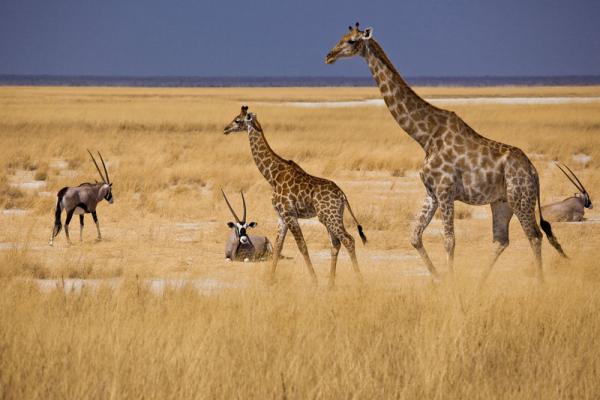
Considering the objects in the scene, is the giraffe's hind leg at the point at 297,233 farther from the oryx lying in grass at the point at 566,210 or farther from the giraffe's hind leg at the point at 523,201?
the oryx lying in grass at the point at 566,210

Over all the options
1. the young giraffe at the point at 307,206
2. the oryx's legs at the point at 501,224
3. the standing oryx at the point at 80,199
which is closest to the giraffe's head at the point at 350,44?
the young giraffe at the point at 307,206

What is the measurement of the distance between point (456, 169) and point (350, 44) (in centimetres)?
156

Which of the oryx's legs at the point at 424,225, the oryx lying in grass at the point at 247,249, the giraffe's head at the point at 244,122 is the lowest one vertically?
the oryx lying in grass at the point at 247,249

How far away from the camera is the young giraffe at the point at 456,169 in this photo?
9.36m

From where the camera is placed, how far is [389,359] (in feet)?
22.6

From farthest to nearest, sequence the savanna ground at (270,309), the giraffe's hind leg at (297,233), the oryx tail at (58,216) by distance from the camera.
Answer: the oryx tail at (58,216)
the giraffe's hind leg at (297,233)
the savanna ground at (270,309)

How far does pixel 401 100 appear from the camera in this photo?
32.4 ft

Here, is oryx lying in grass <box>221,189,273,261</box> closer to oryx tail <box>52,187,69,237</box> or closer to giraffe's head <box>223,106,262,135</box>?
giraffe's head <box>223,106,262,135</box>

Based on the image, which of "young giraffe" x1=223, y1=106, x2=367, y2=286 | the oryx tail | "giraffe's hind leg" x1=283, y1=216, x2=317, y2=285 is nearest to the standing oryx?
the oryx tail

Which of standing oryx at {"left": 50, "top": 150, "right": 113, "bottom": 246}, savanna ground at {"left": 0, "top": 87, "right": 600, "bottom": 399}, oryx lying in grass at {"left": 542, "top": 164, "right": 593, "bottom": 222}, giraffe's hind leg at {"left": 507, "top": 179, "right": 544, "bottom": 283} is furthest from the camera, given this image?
oryx lying in grass at {"left": 542, "top": 164, "right": 593, "bottom": 222}

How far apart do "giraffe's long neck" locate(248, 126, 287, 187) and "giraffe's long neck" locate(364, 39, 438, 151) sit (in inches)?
52.1

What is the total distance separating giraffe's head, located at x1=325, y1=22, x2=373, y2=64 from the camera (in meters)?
9.59

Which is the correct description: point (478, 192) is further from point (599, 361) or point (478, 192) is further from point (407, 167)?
point (407, 167)

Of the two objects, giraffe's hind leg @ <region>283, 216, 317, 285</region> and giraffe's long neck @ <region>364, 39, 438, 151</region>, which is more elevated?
giraffe's long neck @ <region>364, 39, 438, 151</region>
